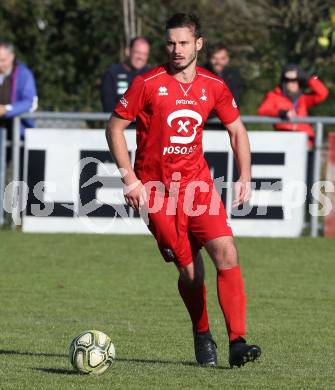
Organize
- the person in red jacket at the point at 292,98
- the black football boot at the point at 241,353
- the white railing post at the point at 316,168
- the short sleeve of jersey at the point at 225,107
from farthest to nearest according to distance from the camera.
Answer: the person in red jacket at the point at 292,98 → the white railing post at the point at 316,168 → the short sleeve of jersey at the point at 225,107 → the black football boot at the point at 241,353

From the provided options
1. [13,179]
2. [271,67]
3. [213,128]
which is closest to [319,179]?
[213,128]

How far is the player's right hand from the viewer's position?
731 centimetres

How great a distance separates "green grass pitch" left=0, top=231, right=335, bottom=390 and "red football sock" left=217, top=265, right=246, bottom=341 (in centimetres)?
27

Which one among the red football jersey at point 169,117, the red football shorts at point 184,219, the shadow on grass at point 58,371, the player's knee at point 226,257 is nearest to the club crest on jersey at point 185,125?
the red football jersey at point 169,117

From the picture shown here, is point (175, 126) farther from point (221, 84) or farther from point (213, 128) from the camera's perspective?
point (213, 128)

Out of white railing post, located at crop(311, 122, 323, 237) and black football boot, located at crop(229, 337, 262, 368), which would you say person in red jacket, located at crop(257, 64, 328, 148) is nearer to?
white railing post, located at crop(311, 122, 323, 237)

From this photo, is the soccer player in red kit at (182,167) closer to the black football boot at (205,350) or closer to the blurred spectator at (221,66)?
the black football boot at (205,350)

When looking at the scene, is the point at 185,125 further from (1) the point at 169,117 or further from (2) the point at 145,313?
(2) the point at 145,313

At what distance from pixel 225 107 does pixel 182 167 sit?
463 mm

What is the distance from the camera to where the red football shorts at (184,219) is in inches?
294

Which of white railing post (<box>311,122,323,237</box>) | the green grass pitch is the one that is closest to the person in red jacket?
white railing post (<box>311,122,323,237</box>)

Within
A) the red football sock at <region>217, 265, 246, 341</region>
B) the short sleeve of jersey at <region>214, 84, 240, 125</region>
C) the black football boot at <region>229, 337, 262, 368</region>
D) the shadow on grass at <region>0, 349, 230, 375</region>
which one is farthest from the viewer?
the short sleeve of jersey at <region>214, 84, 240, 125</region>

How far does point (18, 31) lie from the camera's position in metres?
26.9

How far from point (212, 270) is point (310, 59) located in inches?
510
